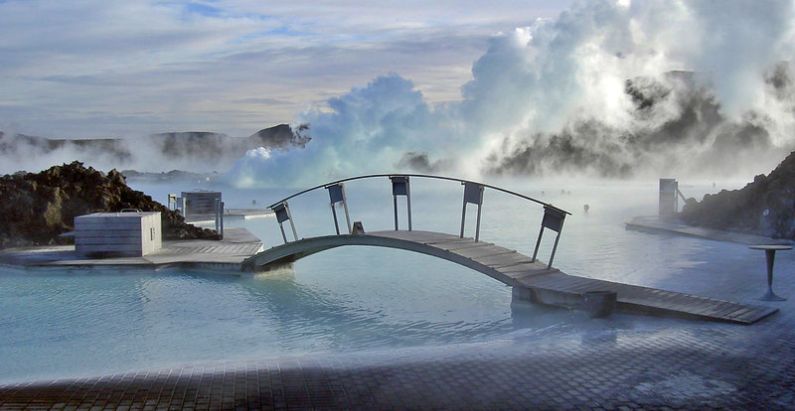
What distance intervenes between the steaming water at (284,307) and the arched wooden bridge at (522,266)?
293 mm

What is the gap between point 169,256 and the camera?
13.8m

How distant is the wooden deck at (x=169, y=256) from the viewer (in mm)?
12984

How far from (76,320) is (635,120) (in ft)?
296

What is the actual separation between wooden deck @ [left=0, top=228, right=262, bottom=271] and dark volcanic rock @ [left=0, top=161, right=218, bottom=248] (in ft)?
2.34

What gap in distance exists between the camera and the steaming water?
8031mm

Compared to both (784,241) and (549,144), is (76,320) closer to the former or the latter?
(784,241)

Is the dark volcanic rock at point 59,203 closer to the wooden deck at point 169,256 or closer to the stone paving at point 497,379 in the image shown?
the wooden deck at point 169,256

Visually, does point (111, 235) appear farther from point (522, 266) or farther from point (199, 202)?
point (199, 202)

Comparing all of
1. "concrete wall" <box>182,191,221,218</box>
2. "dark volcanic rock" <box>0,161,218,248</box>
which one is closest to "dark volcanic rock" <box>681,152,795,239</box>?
"dark volcanic rock" <box>0,161,218,248</box>

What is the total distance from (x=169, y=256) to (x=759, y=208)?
13382mm

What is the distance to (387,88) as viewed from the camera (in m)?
46.7

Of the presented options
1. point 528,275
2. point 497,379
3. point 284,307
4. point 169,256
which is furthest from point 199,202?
point 497,379

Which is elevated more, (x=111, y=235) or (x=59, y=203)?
(x=59, y=203)

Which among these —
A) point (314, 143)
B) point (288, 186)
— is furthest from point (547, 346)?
point (288, 186)
